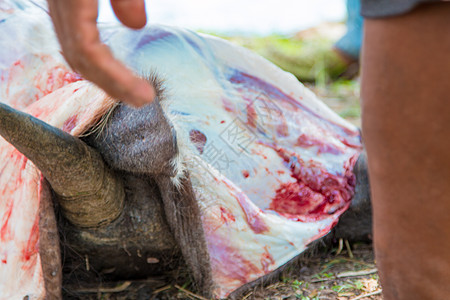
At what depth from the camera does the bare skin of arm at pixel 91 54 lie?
541 millimetres

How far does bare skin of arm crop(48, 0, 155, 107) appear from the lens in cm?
54

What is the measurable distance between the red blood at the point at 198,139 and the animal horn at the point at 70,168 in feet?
0.79

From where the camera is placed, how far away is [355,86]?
378 cm

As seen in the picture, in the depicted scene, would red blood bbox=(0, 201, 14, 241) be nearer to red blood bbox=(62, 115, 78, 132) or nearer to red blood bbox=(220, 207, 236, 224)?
red blood bbox=(62, 115, 78, 132)

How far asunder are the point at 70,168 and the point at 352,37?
10.2 ft

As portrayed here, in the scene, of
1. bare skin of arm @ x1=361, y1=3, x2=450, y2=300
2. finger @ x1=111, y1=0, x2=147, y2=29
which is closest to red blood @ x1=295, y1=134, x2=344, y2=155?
bare skin of arm @ x1=361, y1=3, x2=450, y2=300

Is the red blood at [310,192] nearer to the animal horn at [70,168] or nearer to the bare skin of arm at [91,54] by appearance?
the animal horn at [70,168]

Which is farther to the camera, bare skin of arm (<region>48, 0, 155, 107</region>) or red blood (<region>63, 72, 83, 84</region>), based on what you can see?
red blood (<region>63, 72, 83, 84</region>)

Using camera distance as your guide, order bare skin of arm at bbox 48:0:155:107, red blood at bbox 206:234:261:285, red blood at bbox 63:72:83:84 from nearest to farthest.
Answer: bare skin of arm at bbox 48:0:155:107 → red blood at bbox 206:234:261:285 → red blood at bbox 63:72:83:84

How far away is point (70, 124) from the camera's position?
1.22 meters

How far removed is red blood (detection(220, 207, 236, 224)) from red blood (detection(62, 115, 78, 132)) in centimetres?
43

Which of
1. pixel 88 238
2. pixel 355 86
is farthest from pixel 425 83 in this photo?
pixel 355 86

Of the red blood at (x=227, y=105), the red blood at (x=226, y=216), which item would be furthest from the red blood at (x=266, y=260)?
the red blood at (x=227, y=105)

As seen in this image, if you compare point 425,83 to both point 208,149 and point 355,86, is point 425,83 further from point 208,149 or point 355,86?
point 355,86
